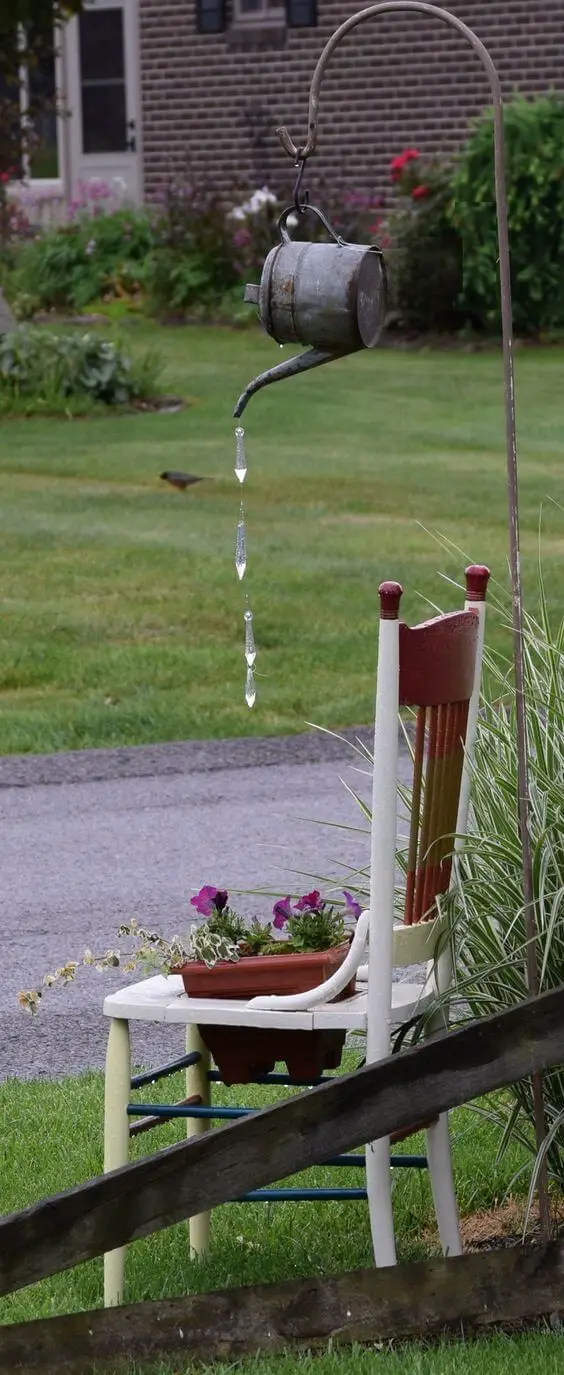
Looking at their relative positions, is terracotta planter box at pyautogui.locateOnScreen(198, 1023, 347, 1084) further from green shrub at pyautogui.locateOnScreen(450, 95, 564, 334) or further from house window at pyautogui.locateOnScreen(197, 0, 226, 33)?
house window at pyautogui.locateOnScreen(197, 0, 226, 33)

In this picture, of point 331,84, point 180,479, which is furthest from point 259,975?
point 331,84

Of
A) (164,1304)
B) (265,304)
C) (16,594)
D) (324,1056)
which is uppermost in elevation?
(265,304)

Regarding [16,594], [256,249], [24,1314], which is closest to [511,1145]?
[24,1314]

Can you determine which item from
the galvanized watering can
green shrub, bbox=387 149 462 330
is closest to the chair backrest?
the galvanized watering can

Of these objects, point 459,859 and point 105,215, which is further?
point 105,215

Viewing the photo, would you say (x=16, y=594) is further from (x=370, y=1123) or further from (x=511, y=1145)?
(x=370, y=1123)

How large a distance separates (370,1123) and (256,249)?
18461 mm

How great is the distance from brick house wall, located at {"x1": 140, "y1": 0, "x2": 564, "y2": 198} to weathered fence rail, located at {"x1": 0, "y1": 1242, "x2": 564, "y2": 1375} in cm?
1893

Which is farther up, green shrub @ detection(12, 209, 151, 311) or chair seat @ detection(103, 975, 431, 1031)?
chair seat @ detection(103, 975, 431, 1031)

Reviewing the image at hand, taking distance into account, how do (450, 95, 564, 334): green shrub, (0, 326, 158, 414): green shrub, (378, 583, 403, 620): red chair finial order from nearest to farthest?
(378, 583, 403, 620): red chair finial → (0, 326, 158, 414): green shrub → (450, 95, 564, 334): green shrub

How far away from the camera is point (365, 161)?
22016 millimetres

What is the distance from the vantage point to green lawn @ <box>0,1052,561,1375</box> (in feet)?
10.6

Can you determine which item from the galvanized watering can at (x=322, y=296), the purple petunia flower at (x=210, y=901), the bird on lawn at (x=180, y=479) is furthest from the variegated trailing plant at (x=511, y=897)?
the bird on lawn at (x=180, y=479)

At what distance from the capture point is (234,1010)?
11.4ft
